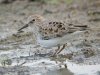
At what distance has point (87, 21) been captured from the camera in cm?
1281

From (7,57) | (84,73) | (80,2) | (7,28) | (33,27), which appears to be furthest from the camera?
(80,2)

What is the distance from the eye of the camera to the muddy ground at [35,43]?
8.41 m

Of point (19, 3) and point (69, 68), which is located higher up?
point (19, 3)

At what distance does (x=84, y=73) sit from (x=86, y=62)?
891 millimetres

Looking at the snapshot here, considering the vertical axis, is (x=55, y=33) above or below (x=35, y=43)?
above

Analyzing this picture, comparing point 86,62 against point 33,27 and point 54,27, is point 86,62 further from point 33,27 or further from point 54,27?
point 33,27

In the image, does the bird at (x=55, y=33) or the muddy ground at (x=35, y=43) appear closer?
the muddy ground at (x=35, y=43)

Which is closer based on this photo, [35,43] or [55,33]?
[55,33]

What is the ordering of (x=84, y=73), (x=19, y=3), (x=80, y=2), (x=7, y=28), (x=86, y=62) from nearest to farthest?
(x=84, y=73), (x=86, y=62), (x=7, y=28), (x=80, y=2), (x=19, y=3)

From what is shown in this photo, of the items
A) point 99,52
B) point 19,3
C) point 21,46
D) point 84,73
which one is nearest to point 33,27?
point 21,46

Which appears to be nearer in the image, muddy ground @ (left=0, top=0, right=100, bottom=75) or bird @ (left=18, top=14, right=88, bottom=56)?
muddy ground @ (left=0, top=0, right=100, bottom=75)

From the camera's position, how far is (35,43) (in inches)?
422

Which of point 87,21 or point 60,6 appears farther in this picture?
point 60,6

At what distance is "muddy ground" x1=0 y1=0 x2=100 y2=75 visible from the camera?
8.41 meters
